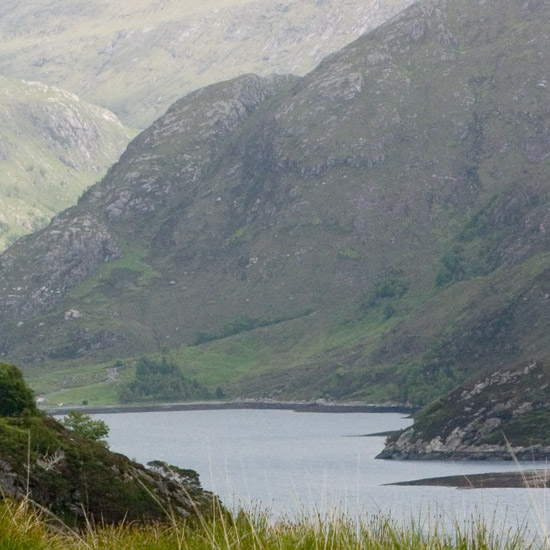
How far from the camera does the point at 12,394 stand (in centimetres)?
6881

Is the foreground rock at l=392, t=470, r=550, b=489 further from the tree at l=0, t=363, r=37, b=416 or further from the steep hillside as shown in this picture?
the steep hillside

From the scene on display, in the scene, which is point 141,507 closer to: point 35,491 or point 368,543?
point 35,491

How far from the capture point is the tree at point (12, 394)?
224 feet

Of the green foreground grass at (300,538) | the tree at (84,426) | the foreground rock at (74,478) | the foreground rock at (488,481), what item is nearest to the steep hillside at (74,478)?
the foreground rock at (74,478)

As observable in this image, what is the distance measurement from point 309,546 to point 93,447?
41549mm

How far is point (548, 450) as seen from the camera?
199250mm

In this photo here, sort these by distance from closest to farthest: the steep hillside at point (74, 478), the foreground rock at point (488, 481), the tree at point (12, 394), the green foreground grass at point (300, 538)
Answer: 1. the green foreground grass at point (300, 538)
2. the steep hillside at point (74, 478)
3. the tree at point (12, 394)
4. the foreground rock at point (488, 481)

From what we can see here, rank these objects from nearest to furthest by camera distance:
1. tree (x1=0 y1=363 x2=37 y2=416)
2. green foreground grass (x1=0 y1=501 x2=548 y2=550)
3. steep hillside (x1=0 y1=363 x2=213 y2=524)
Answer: green foreground grass (x1=0 y1=501 x2=548 y2=550) → steep hillside (x1=0 y1=363 x2=213 y2=524) → tree (x1=0 y1=363 x2=37 y2=416)

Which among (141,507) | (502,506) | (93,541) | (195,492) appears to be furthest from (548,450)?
(93,541)

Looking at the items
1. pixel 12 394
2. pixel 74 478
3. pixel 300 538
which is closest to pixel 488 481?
pixel 12 394

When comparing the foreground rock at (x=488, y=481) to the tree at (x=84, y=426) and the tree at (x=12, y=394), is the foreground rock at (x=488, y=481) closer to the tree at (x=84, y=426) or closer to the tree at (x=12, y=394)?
the tree at (x=84, y=426)

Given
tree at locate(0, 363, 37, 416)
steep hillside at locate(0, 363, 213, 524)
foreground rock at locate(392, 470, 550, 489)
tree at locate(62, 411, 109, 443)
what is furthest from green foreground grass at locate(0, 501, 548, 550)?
foreground rock at locate(392, 470, 550, 489)

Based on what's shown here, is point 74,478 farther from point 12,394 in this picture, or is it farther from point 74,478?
point 12,394

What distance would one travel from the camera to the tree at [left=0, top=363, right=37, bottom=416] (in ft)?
224
